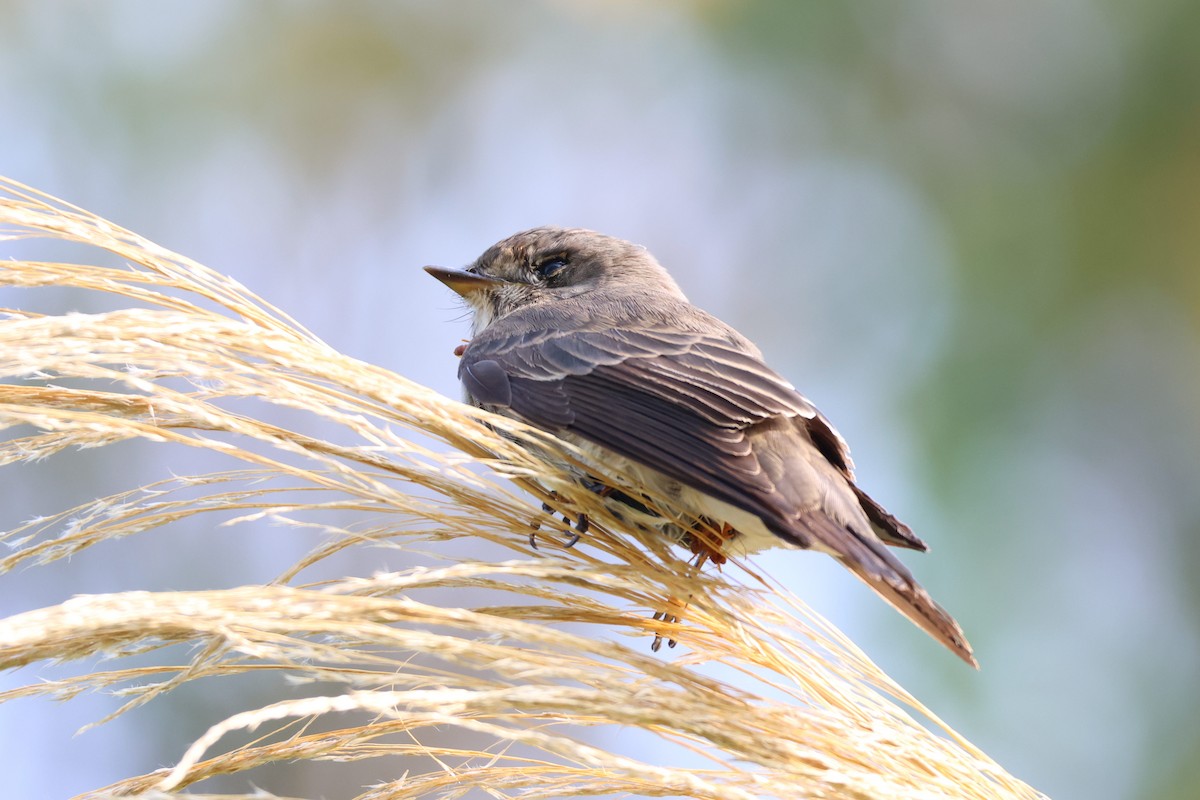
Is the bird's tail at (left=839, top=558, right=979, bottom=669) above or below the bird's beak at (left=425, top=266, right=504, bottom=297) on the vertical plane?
below

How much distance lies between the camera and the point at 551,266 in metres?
3.59

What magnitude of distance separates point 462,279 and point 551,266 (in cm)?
30

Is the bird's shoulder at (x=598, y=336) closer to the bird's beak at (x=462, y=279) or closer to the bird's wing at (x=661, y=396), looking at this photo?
the bird's wing at (x=661, y=396)

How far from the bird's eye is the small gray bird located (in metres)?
0.30

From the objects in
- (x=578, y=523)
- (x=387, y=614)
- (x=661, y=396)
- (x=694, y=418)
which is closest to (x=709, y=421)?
(x=694, y=418)

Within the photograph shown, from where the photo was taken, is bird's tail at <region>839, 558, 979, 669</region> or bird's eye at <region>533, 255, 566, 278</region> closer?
bird's tail at <region>839, 558, 979, 669</region>

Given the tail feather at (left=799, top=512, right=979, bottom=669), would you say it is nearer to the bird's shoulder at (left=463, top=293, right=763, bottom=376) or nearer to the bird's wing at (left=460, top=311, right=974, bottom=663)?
the bird's wing at (left=460, top=311, right=974, bottom=663)

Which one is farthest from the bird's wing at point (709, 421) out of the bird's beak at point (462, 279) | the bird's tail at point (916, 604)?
the bird's beak at point (462, 279)

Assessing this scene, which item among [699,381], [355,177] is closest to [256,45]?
[355,177]

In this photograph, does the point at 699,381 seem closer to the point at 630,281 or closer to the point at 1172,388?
the point at 630,281

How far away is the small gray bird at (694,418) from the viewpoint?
2037 mm

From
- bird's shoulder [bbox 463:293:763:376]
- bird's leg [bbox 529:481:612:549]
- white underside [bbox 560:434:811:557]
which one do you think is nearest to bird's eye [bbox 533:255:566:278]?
bird's shoulder [bbox 463:293:763:376]

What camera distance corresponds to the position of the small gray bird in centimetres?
204

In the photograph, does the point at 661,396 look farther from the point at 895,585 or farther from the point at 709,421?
the point at 895,585
